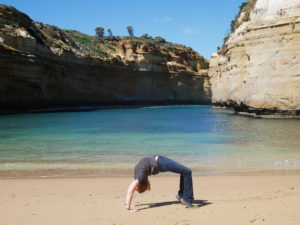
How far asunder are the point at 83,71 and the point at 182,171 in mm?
45509

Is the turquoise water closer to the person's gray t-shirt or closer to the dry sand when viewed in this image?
the dry sand

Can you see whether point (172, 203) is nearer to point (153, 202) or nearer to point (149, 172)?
point (153, 202)

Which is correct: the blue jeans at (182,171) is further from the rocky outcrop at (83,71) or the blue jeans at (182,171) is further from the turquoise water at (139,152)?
the rocky outcrop at (83,71)

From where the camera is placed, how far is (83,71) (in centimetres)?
4934

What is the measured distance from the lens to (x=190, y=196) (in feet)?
17.1

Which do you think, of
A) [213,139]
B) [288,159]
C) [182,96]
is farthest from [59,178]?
[182,96]

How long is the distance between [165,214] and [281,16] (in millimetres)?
20575

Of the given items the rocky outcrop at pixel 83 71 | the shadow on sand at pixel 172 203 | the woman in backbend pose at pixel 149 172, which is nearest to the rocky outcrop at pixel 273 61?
the shadow on sand at pixel 172 203

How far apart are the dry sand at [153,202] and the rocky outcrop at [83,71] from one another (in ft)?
96.2

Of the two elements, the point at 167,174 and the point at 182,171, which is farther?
the point at 167,174

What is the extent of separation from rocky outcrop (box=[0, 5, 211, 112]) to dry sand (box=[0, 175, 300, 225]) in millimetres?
29332

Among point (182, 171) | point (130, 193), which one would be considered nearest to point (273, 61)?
point (182, 171)

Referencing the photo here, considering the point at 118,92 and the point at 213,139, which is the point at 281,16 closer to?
the point at 213,139

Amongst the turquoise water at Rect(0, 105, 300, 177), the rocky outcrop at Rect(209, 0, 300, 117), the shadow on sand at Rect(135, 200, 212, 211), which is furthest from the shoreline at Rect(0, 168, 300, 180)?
the rocky outcrop at Rect(209, 0, 300, 117)
